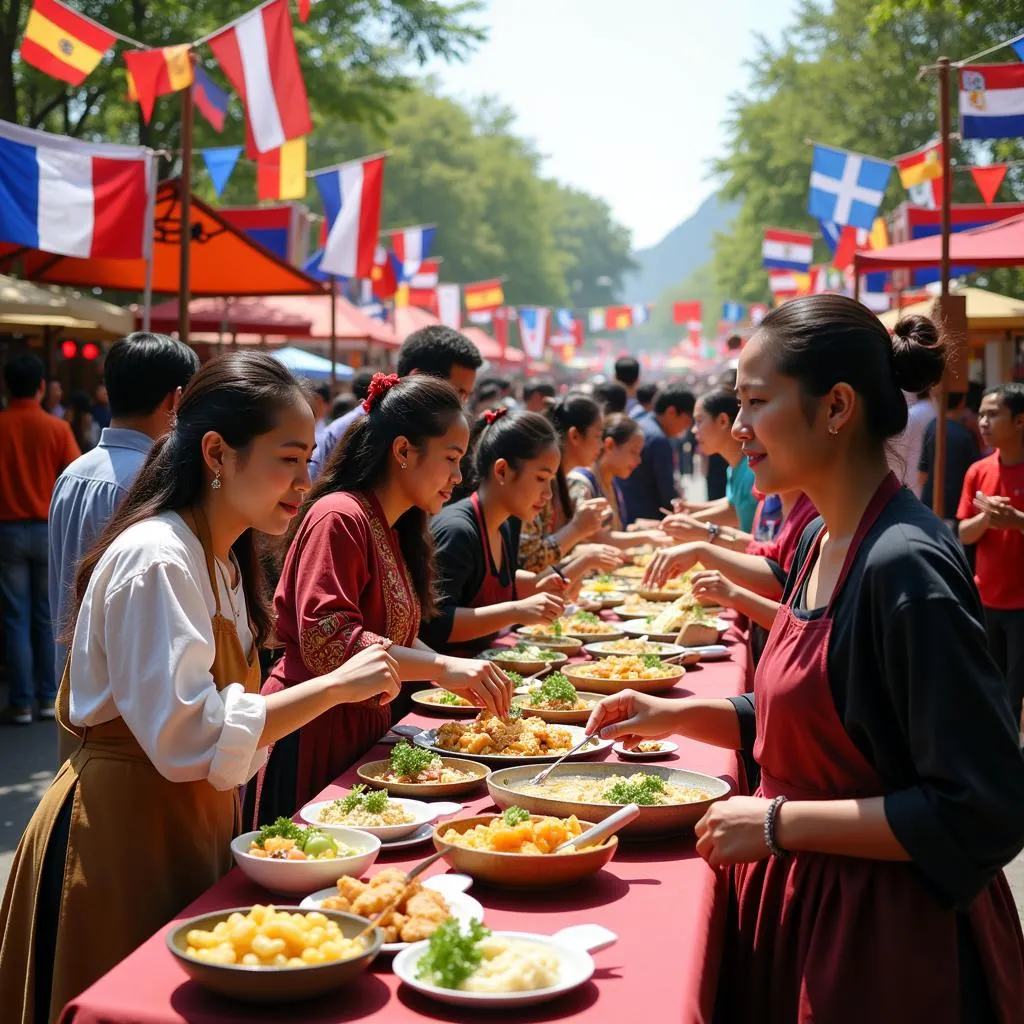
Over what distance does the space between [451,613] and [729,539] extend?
1775mm

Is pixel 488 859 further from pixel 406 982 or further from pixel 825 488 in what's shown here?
pixel 825 488

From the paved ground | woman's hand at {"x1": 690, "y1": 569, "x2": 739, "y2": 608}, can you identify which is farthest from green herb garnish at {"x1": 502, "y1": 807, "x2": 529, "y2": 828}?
the paved ground

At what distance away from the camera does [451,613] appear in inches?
179

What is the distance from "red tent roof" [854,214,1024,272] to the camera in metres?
8.68

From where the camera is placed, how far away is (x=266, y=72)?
9344 mm

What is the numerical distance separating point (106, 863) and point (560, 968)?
1.06 meters

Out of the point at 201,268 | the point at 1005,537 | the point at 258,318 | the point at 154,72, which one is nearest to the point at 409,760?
the point at 1005,537

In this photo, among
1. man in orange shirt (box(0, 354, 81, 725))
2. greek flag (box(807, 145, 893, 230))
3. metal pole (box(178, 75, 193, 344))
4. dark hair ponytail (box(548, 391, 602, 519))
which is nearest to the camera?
dark hair ponytail (box(548, 391, 602, 519))

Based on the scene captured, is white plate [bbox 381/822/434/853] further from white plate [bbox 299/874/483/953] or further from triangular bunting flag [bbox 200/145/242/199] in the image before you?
triangular bunting flag [bbox 200/145/242/199]

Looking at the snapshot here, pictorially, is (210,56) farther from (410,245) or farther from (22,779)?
(22,779)

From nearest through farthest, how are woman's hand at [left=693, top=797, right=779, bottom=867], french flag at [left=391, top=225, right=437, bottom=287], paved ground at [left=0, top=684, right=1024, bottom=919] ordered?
1. woman's hand at [left=693, top=797, right=779, bottom=867]
2. paved ground at [left=0, top=684, right=1024, bottom=919]
3. french flag at [left=391, top=225, right=437, bottom=287]

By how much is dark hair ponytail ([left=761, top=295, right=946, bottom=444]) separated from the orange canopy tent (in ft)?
29.8

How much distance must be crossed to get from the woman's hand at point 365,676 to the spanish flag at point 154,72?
6828mm

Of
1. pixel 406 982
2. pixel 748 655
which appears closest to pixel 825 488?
pixel 406 982
